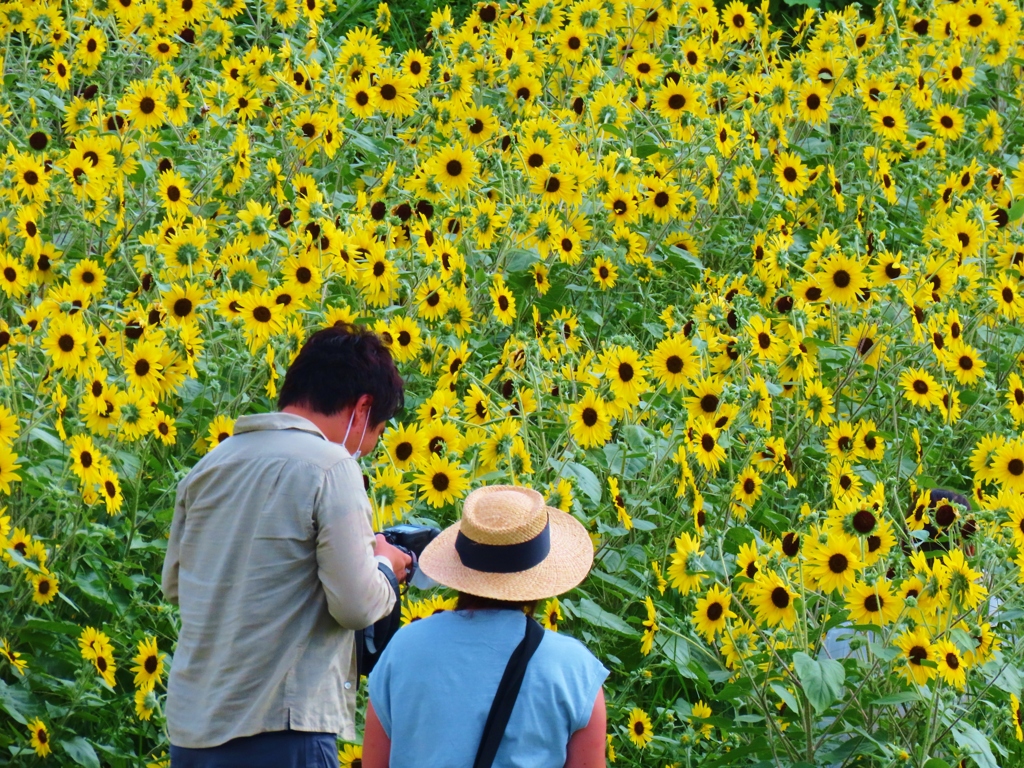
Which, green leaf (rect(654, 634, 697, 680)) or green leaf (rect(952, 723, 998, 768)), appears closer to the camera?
green leaf (rect(952, 723, 998, 768))

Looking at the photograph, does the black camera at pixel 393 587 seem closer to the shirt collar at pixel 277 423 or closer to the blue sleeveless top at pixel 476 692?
the shirt collar at pixel 277 423

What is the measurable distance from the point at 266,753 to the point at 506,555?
0.67 m

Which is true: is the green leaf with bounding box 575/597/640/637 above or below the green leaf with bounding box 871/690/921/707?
below

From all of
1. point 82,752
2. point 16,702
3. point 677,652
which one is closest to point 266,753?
point 82,752

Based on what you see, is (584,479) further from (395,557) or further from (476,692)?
(476,692)

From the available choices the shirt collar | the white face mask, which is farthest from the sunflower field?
the shirt collar

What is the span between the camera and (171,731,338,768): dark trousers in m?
2.73

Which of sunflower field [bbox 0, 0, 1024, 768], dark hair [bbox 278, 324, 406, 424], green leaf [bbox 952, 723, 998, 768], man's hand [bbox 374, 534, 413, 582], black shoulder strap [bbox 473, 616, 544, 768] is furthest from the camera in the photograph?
sunflower field [bbox 0, 0, 1024, 768]

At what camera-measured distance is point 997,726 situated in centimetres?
353

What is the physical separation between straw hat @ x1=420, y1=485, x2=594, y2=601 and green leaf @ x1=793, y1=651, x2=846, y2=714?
0.86 meters

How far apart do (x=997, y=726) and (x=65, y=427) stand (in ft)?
8.63

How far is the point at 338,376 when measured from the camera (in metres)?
2.85

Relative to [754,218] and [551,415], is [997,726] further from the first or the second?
[754,218]

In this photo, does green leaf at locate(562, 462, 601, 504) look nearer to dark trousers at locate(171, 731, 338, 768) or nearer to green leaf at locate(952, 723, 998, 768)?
green leaf at locate(952, 723, 998, 768)
